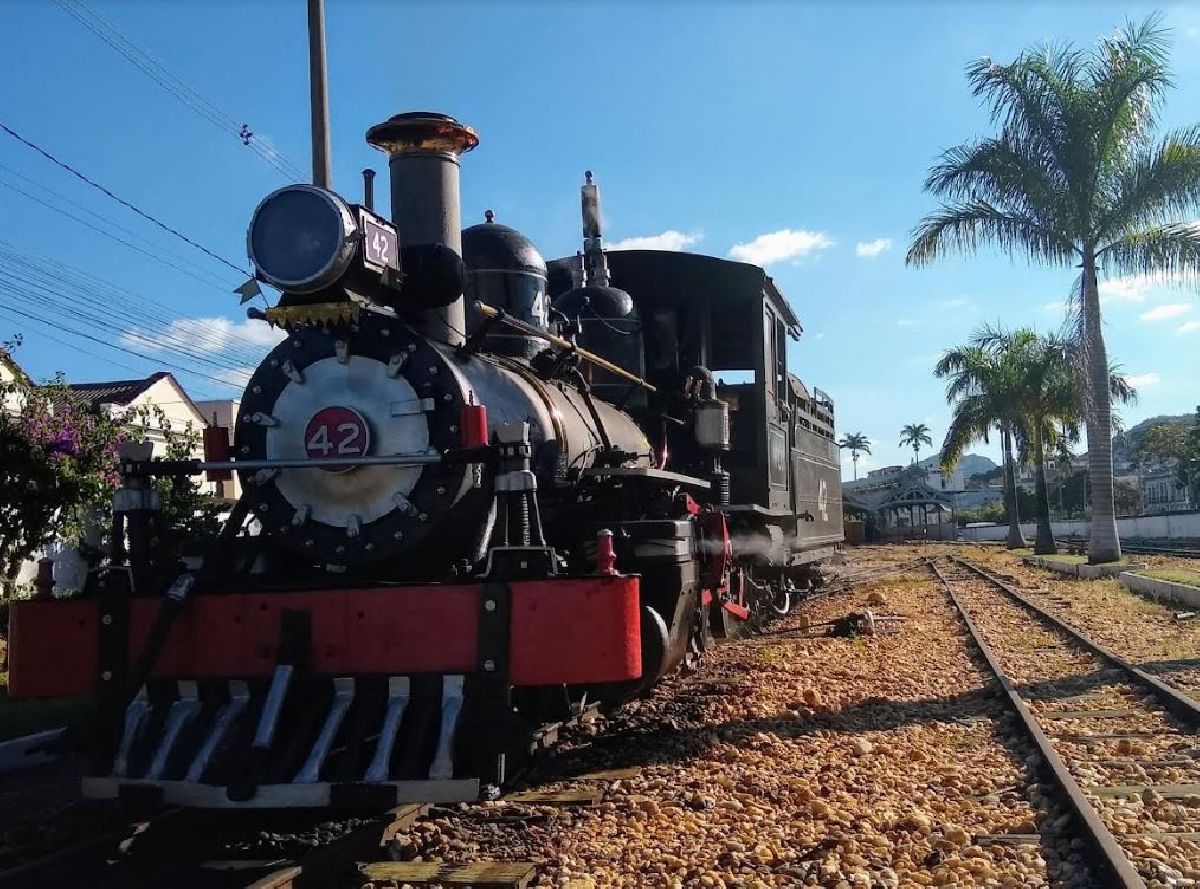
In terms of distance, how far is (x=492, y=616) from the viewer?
4.36 meters

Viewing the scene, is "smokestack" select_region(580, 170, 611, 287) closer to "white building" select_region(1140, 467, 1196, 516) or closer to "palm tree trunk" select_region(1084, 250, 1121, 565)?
"palm tree trunk" select_region(1084, 250, 1121, 565)

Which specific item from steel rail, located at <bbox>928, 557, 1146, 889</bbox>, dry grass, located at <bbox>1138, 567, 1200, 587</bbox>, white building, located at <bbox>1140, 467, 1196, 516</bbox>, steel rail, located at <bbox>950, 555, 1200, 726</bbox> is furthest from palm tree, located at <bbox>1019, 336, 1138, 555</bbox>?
white building, located at <bbox>1140, 467, 1196, 516</bbox>

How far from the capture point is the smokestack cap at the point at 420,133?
527cm

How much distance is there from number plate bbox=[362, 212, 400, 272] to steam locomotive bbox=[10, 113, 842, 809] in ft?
0.04

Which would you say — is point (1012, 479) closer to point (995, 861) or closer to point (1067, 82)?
point (1067, 82)

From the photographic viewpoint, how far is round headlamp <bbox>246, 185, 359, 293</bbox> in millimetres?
4594

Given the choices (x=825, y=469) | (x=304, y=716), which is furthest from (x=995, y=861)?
(x=825, y=469)

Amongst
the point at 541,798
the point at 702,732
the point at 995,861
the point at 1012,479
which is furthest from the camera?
the point at 1012,479

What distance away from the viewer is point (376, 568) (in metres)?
4.96

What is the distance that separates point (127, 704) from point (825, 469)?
31.2 feet

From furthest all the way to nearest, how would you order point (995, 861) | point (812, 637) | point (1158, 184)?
point (1158, 184), point (812, 637), point (995, 861)

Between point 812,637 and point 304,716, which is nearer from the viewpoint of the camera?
point 304,716

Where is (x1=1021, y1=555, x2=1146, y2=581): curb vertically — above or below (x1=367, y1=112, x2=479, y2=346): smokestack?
below

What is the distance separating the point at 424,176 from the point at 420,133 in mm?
197
